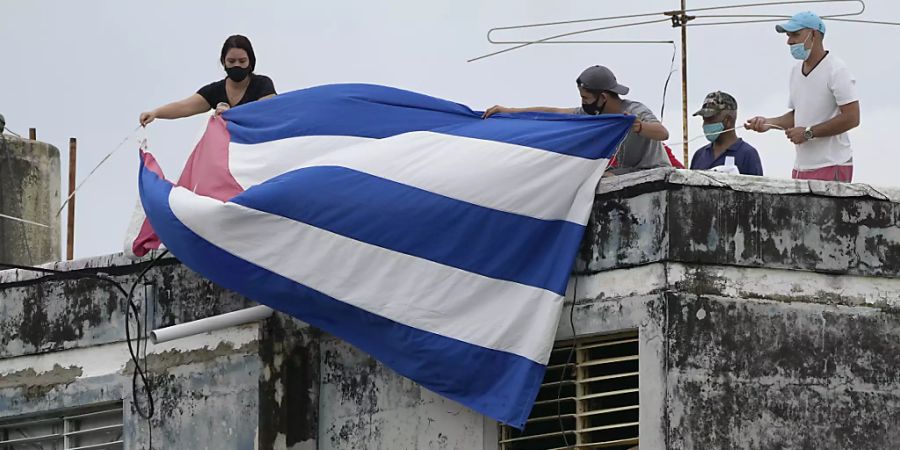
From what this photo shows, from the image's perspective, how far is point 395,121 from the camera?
14.4m

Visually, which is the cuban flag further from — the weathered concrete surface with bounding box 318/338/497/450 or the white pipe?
the white pipe

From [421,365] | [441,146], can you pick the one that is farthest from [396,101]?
[421,365]

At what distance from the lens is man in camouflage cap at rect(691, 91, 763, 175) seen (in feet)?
47.2

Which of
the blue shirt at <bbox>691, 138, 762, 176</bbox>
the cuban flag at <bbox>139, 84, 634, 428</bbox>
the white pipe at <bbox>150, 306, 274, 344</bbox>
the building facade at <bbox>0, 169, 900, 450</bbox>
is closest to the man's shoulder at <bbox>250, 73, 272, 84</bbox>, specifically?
the cuban flag at <bbox>139, 84, 634, 428</bbox>

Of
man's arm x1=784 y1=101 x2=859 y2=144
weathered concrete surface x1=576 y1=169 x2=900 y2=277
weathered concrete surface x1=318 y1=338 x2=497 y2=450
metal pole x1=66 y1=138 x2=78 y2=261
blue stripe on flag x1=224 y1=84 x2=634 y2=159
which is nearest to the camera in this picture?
weathered concrete surface x1=576 y1=169 x2=900 y2=277

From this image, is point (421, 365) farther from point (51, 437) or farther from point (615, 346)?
point (51, 437)

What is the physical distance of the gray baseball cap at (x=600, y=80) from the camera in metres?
13.7

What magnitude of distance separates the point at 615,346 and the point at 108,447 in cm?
398

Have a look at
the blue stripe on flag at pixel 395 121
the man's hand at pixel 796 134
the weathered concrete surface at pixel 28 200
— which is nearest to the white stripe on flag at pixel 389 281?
the blue stripe on flag at pixel 395 121

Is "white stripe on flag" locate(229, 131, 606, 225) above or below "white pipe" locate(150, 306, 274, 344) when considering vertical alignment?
above

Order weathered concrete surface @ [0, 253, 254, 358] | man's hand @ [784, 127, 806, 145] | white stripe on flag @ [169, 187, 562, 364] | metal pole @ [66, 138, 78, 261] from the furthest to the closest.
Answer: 1. metal pole @ [66, 138, 78, 261]
2. weathered concrete surface @ [0, 253, 254, 358]
3. man's hand @ [784, 127, 806, 145]
4. white stripe on flag @ [169, 187, 562, 364]

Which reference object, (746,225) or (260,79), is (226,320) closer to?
(260,79)

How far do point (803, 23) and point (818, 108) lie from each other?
0.53 metres

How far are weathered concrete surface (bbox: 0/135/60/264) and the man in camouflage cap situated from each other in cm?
678
